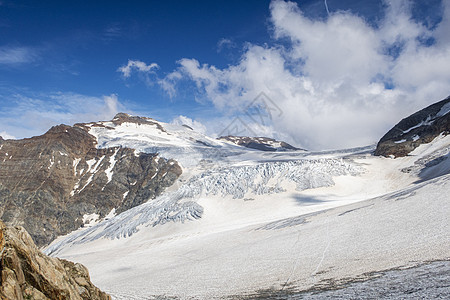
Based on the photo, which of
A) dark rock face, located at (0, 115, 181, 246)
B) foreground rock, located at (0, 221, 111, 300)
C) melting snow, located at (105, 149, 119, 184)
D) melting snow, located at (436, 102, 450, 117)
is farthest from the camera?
melting snow, located at (105, 149, 119, 184)

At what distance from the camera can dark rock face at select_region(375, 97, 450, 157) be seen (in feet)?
174

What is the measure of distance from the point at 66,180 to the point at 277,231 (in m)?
79.6

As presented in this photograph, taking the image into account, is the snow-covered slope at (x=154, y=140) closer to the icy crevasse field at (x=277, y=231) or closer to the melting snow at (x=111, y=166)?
the melting snow at (x=111, y=166)

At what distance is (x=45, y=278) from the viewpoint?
853 cm

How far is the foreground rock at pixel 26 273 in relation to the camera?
7386mm

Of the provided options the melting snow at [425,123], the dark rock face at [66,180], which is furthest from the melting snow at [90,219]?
the melting snow at [425,123]

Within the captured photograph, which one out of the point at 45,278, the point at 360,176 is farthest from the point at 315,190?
the point at 45,278

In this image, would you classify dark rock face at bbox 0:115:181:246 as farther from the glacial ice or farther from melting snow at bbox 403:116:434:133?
melting snow at bbox 403:116:434:133

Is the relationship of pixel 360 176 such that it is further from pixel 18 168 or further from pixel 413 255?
pixel 18 168

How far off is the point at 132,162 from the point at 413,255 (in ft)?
284

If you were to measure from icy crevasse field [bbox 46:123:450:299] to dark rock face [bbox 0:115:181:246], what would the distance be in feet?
97.4

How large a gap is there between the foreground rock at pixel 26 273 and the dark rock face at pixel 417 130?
2259 inches

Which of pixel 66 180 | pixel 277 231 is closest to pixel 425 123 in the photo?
pixel 277 231

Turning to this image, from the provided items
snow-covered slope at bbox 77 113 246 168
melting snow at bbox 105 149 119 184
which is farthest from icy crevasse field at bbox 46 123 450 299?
melting snow at bbox 105 149 119 184
